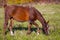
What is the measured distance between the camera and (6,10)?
11734 mm

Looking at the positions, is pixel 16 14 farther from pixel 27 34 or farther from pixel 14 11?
pixel 27 34

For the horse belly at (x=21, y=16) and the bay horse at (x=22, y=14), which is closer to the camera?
the bay horse at (x=22, y=14)

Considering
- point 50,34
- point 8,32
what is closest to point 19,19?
point 8,32

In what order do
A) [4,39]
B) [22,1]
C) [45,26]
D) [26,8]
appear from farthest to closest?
[22,1]
[26,8]
[45,26]
[4,39]

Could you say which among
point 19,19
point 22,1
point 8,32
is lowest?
point 22,1

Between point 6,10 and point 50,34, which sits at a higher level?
point 6,10

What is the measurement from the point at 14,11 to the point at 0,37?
1.76m

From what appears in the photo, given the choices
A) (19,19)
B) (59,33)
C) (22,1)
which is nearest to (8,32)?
(19,19)

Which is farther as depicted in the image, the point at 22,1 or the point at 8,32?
the point at 22,1

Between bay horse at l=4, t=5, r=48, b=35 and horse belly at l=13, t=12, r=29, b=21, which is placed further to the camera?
horse belly at l=13, t=12, r=29, b=21

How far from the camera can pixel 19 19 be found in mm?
11859

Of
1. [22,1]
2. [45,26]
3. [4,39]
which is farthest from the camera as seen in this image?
[22,1]

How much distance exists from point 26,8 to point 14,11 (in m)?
0.65

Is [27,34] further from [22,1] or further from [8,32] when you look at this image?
[22,1]
